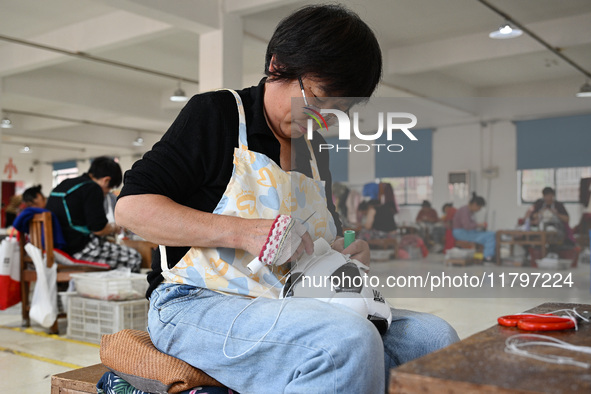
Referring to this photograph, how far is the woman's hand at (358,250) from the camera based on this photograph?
1.31 metres

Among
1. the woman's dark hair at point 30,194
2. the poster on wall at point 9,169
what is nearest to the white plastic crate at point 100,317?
the woman's dark hair at point 30,194

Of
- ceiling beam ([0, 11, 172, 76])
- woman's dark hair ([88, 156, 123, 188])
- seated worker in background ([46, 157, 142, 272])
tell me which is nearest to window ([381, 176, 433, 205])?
seated worker in background ([46, 157, 142, 272])

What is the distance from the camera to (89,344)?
358cm

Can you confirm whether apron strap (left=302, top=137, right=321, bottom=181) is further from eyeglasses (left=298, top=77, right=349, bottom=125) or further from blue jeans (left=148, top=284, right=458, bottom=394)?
blue jeans (left=148, top=284, right=458, bottom=394)

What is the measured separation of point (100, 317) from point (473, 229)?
9.24 feet

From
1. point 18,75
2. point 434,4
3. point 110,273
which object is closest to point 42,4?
point 18,75

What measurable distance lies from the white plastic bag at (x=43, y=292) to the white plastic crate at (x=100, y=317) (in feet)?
0.50

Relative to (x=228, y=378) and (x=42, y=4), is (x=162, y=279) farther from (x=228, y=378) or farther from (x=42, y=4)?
(x=42, y=4)

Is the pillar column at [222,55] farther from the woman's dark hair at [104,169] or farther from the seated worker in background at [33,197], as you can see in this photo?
the seated worker in background at [33,197]

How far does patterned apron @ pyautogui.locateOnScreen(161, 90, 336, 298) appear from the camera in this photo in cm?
118

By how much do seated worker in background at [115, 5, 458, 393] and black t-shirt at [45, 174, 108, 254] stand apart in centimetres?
301

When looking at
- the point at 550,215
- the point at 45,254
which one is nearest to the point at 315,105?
the point at 550,215

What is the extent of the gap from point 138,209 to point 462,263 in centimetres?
72

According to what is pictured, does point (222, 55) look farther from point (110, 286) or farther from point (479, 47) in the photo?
point (479, 47)
